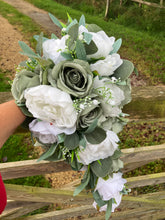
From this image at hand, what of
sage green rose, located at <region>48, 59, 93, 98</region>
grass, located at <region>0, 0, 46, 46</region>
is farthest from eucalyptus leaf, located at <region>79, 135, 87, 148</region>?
grass, located at <region>0, 0, 46, 46</region>

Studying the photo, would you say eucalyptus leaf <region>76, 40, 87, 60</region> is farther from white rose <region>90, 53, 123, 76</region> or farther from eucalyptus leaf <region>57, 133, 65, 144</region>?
eucalyptus leaf <region>57, 133, 65, 144</region>

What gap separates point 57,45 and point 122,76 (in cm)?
36

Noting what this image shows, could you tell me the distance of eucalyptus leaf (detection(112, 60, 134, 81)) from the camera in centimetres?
111

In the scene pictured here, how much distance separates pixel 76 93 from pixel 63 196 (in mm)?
1254

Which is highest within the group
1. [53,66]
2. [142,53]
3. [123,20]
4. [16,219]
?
[53,66]

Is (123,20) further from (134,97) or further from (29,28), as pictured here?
(134,97)

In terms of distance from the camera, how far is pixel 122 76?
1111 millimetres

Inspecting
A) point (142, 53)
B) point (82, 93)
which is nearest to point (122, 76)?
point (82, 93)

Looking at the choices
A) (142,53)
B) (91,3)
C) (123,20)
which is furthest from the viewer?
(91,3)

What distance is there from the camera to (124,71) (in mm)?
1116

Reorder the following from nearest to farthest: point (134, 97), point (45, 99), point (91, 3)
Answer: point (45, 99)
point (134, 97)
point (91, 3)

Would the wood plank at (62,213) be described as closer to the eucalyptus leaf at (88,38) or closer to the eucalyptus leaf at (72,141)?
the eucalyptus leaf at (72,141)

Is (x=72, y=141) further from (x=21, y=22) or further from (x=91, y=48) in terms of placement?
(x=21, y=22)

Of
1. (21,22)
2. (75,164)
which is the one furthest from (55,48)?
(21,22)
